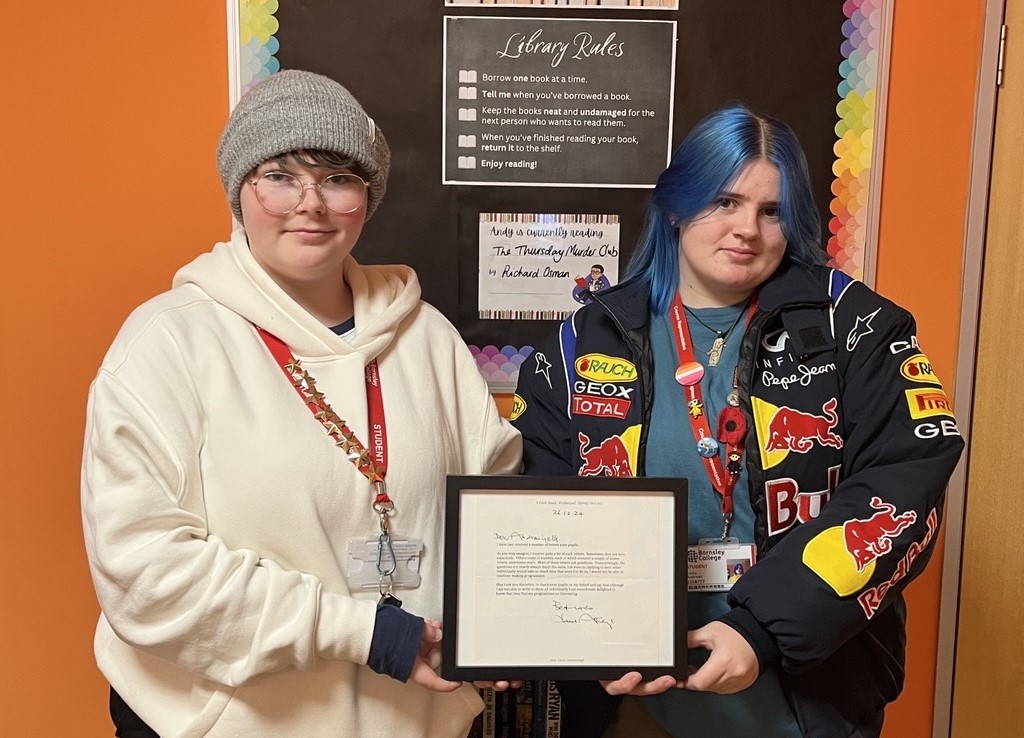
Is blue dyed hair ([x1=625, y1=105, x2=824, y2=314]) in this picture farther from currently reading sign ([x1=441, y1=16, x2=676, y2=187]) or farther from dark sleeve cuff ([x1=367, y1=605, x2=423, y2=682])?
dark sleeve cuff ([x1=367, y1=605, x2=423, y2=682])

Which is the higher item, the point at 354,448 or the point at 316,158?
the point at 316,158

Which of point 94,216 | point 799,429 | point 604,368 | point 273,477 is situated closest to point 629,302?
point 604,368

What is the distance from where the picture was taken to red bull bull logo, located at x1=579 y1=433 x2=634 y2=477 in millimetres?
1505

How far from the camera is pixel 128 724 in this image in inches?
54.9

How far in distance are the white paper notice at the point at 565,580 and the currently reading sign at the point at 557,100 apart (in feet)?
3.30

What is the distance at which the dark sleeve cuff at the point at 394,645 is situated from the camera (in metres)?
1.25

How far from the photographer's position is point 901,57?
2088 mm

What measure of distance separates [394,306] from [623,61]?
968mm

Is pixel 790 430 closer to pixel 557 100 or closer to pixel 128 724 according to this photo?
pixel 557 100

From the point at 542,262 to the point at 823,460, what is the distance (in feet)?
2.94

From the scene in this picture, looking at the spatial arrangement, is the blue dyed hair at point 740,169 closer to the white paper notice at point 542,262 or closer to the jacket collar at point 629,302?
the jacket collar at point 629,302
